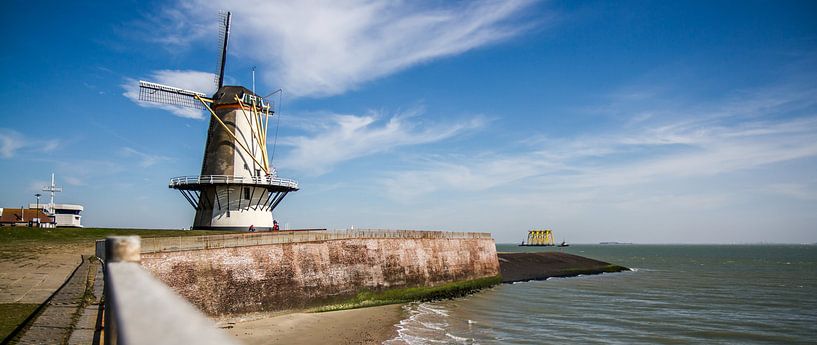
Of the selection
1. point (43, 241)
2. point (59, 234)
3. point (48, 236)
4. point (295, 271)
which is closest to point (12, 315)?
point (295, 271)

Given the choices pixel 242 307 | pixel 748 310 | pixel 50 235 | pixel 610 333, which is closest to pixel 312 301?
pixel 242 307

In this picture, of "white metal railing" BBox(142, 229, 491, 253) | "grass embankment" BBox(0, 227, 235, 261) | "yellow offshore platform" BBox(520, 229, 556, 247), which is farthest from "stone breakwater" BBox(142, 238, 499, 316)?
"yellow offshore platform" BBox(520, 229, 556, 247)

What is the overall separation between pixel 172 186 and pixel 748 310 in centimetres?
4010

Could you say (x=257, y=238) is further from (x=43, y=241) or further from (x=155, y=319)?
(x=155, y=319)

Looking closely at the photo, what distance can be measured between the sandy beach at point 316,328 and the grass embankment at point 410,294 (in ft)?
5.90

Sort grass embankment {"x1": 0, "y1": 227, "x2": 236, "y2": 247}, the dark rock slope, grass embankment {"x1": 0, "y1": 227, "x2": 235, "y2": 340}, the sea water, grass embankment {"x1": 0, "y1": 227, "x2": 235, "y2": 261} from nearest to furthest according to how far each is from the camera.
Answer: the sea water, grass embankment {"x1": 0, "y1": 227, "x2": 235, "y2": 340}, grass embankment {"x1": 0, "y1": 227, "x2": 235, "y2": 261}, grass embankment {"x1": 0, "y1": 227, "x2": 236, "y2": 247}, the dark rock slope

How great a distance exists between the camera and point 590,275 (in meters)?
60.0

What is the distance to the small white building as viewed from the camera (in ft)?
235

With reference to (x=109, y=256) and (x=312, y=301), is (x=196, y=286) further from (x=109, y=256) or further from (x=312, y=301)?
(x=109, y=256)

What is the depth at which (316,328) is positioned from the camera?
23328mm

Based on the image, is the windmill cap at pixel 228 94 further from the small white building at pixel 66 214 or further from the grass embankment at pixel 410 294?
the small white building at pixel 66 214

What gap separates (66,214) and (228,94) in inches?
2094

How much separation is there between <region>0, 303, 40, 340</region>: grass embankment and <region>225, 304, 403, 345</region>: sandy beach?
783 centimetres

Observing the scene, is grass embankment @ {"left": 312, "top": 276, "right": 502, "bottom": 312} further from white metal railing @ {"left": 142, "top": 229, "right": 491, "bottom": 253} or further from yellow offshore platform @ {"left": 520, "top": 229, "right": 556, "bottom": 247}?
yellow offshore platform @ {"left": 520, "top": 229, "right": 556, "bottom": 247}
